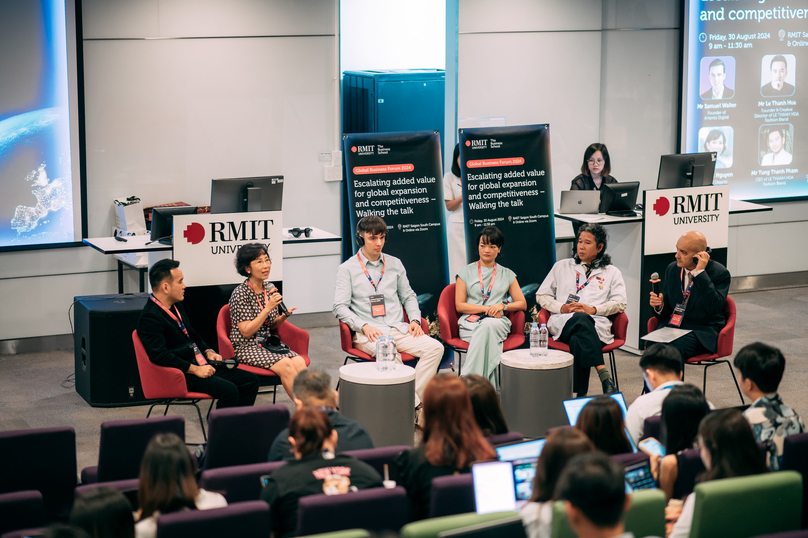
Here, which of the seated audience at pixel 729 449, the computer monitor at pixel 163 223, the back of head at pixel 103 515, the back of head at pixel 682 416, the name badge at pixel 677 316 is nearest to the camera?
the back of head at pixel 103 515

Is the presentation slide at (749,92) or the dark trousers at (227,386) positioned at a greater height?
the presentation slide at (749,92)

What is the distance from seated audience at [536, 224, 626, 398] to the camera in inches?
234

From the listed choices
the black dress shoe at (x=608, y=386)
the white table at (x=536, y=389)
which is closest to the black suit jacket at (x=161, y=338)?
the white table at (x=536, y=389)

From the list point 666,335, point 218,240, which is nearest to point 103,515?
point 218,240

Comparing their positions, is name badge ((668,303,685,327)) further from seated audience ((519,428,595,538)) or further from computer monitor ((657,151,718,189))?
seated audience ((519,428,595,538))

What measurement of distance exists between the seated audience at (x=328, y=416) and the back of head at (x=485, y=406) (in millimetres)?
459

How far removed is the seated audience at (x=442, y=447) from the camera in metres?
3.41

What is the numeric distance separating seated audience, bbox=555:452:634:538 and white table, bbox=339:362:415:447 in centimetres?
275

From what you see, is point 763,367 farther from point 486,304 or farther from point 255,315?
point 255,315

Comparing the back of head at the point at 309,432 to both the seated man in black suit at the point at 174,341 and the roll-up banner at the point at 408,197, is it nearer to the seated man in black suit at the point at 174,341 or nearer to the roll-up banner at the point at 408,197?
the seated man in black suit at the point at 174,341

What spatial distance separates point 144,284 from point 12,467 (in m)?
3.72

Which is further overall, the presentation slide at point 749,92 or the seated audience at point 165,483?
the presentation slide at point 749,92

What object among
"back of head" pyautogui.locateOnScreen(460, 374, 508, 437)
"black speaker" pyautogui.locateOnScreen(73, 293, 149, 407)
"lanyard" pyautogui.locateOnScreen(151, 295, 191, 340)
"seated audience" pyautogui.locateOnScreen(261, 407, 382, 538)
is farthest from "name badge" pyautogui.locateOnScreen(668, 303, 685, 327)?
"black speaker" pyautogui.locateOnScreen(73, 293, 149, 407)

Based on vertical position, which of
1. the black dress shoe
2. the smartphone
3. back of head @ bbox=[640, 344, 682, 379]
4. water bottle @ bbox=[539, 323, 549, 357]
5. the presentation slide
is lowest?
the black dress shoe
